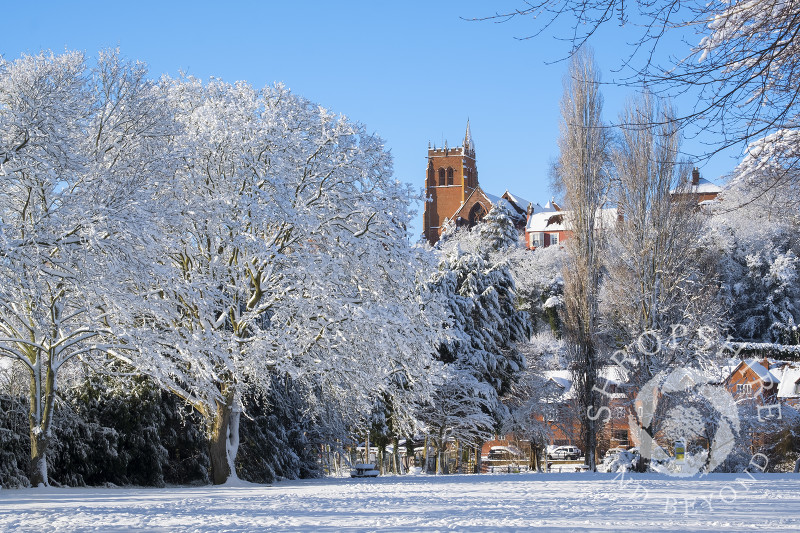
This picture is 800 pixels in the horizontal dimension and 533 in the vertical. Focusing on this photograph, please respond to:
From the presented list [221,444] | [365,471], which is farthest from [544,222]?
[221,444]

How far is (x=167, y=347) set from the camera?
1680 cm

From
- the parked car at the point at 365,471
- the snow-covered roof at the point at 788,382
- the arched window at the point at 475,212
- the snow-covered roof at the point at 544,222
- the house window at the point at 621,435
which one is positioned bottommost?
the house window at the point at 621,435

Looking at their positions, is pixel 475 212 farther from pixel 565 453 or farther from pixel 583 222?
pixel 583 222

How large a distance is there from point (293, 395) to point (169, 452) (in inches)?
168

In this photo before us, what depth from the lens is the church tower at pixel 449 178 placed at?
3679 inches

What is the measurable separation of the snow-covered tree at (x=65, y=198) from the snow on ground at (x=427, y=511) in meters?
3.10

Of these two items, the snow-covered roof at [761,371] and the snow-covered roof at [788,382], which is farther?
the snow-covered roof at [788,382]

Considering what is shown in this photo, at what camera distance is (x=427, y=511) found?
10.4m

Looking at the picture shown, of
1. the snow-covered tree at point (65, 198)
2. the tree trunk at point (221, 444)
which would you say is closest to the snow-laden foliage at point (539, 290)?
the tree trunk at point (221, 444)

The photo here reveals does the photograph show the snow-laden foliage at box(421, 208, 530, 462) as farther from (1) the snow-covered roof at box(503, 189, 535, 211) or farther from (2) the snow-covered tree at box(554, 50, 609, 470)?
(1) the snow-covered roof at box(503, 189, 535, 211)

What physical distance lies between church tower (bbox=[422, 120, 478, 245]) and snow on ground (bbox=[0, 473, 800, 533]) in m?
79.5

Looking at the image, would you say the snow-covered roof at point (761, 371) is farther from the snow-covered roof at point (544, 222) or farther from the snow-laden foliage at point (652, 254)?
the snow-covered roof at point (544, 222)

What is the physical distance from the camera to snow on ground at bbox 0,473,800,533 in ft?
28.2

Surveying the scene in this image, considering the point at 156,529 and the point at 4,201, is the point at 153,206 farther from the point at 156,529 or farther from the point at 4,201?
the point at 156,529
